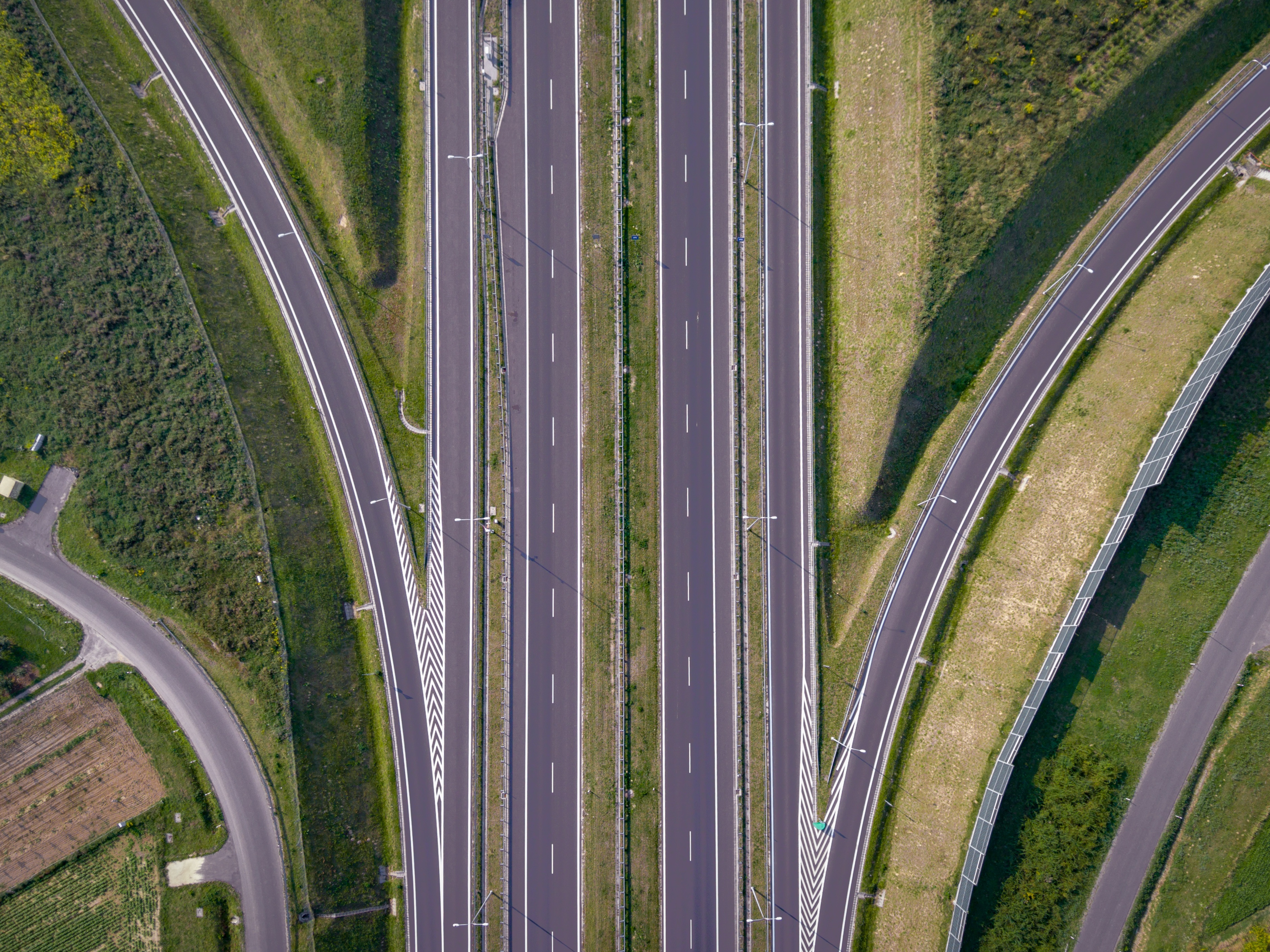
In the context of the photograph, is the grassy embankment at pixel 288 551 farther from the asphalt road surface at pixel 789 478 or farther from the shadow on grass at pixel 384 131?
the asphalt road surface at pixel 789 478

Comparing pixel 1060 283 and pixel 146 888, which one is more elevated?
pixel 1060 283

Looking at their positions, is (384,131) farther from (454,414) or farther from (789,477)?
(789,477)

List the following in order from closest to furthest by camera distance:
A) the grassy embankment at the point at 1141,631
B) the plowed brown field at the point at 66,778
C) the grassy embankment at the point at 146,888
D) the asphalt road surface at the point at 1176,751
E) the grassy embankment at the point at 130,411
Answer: the grassy embankment at the point at 1141,631 → the asphalt road surface at the point at 1176,751 → the grassy embankment at the point at 146,888 → the plowed brown field at the point at 66,778 → the grassy embankment at the point at 130,411

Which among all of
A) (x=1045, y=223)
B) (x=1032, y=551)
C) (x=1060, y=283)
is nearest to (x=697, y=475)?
(x=1032, y=551)

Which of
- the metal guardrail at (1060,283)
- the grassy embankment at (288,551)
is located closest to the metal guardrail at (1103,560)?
the metal guardrail at (1060,283)

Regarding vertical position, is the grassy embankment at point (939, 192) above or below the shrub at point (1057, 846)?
above

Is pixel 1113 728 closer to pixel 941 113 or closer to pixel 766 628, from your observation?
pixel 766 628
